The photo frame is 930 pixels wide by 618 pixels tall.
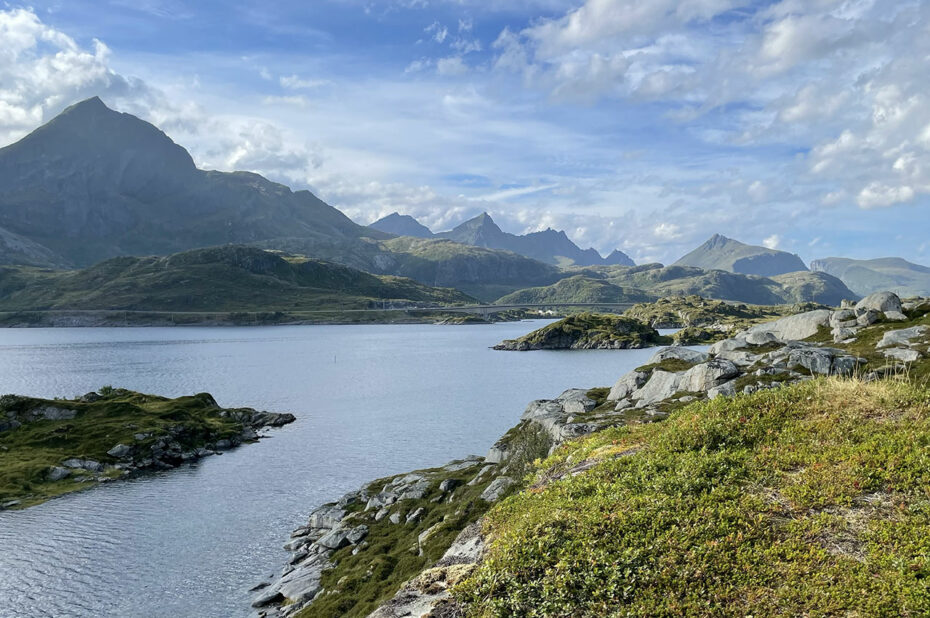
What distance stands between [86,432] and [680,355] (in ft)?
242

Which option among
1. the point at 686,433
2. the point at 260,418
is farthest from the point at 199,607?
the point at 260,418

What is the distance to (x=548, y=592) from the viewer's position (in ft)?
40.2

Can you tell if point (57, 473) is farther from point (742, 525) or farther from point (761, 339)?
point (761, 339)

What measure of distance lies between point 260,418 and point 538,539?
284ft

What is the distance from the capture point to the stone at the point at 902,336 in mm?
39281

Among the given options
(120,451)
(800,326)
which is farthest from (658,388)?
(120,451)

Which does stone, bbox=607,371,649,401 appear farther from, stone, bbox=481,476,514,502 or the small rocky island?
the small rocky island

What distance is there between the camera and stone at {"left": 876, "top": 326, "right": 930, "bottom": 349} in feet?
129

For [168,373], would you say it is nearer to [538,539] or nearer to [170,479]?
[170,479]

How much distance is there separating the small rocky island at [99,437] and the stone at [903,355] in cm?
7394

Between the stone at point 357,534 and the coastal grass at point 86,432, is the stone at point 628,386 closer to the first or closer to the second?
the stone at point 357,534

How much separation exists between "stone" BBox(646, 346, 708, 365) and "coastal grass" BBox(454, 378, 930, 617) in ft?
101

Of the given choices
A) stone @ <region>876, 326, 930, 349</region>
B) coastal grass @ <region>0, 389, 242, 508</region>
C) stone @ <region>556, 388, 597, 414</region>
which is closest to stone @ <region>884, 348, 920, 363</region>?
stone @ <region>876, 326, 930, 349</region>

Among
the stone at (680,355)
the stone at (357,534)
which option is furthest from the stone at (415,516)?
the stone at (680,355)
